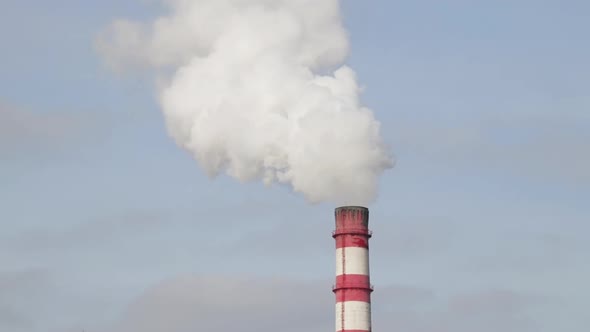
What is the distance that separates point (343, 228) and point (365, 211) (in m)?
1.31

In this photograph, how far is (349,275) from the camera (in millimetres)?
45281

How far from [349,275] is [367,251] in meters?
1.42

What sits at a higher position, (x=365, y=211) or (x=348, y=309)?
(x=365, y=211)

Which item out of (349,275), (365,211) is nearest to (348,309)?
(349,275)

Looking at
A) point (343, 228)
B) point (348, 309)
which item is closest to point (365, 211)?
point (343, 228)

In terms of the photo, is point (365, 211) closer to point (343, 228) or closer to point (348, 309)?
point (343, 228)

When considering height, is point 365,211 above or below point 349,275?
above

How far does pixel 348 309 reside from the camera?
1786 inches

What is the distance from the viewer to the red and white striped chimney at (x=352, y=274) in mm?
45250

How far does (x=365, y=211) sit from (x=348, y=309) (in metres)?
4.29

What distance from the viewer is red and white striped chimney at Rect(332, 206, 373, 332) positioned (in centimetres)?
4525

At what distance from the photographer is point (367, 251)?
4594cm

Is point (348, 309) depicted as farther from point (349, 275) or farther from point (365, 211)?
point (365, 211)

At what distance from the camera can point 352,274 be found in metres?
45.2
